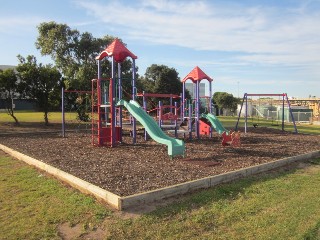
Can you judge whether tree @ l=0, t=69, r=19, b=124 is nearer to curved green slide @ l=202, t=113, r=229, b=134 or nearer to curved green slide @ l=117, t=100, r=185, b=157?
curved green slide @ l=117, t=100, r=185, b=157

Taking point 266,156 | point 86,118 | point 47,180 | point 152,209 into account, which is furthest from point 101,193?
point 86,118

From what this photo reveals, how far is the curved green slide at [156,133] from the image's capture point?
9.70m

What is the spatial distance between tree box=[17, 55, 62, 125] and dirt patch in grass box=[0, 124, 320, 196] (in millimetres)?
9629

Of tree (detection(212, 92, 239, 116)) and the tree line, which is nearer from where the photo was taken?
the tree line

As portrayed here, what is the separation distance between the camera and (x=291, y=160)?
991 cm

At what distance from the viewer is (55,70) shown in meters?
22.0

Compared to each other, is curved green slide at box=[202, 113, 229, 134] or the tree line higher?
the tree line

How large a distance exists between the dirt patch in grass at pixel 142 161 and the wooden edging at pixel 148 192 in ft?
0.85

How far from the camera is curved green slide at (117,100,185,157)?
31.8 ft

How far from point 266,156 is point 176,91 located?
3479cm

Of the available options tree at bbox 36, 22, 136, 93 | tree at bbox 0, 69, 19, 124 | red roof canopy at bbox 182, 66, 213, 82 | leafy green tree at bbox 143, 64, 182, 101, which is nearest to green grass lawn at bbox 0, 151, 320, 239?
red roof canopy at bbox 182, 66, 213, 82

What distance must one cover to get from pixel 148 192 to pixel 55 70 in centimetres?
1813

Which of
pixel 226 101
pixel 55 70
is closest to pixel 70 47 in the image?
pixel 55 70

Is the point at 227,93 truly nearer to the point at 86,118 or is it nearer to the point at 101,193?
the point at 86,118
